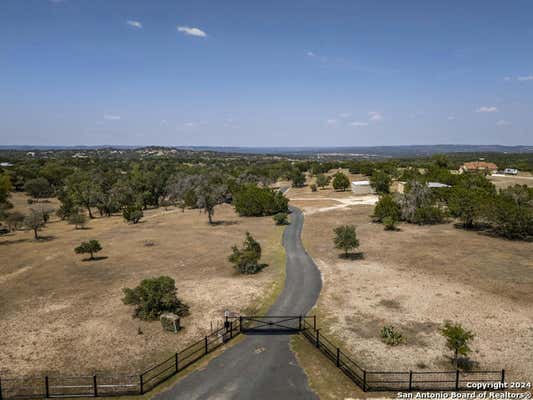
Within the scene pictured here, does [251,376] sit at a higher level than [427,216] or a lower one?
lower

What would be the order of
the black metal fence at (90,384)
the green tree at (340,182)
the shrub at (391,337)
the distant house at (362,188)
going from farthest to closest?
the green tree at (340,182)
the distant house at (362,188)
the shrub at (391,337)
the black metal fence at (90,384)

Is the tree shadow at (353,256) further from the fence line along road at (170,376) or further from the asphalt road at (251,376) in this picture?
the fence line along road at (170,376)

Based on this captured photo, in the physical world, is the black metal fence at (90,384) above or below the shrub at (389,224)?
below

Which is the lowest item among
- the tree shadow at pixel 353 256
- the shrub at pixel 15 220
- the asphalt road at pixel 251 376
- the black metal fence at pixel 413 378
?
the asphalt road at pixel 251 376

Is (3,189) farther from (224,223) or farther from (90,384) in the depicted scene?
(90,384)

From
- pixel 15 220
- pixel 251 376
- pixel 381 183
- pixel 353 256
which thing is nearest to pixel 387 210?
pixel 353 256

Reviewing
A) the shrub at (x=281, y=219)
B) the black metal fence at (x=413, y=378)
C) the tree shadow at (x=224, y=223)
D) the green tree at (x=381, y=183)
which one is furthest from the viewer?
the green tree at (x=381, y=183)

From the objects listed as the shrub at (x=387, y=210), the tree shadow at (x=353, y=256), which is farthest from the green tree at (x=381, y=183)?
the tree shadow at (x=353, y=256)
